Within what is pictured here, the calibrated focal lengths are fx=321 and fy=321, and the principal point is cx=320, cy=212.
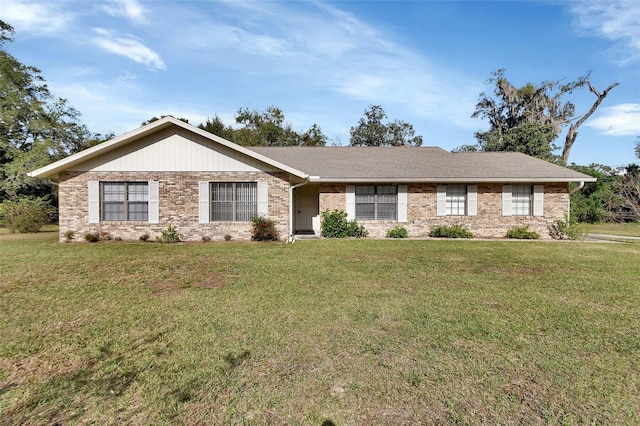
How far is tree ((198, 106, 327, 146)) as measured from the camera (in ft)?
115

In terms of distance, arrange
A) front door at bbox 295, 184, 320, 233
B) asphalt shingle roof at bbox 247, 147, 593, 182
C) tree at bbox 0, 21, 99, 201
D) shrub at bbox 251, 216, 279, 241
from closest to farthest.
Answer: shrub at bbox 251, 216, 279, 241 < asphalt shingle roof at bbox 247, 147, 593, 182 < front door at bbox 295, 184, 320, 233 < tree at bbox 0, 21, 99, 201

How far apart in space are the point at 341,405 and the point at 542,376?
6.68 feet

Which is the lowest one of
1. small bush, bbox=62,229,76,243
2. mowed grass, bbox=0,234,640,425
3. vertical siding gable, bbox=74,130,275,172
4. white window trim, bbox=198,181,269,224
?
mowed grass, bbox=0,234,640,425

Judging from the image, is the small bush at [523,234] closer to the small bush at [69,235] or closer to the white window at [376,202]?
the white window at [376,202]

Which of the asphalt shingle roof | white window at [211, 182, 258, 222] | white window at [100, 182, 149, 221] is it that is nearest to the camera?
white window at [100, 182, 149, 221]

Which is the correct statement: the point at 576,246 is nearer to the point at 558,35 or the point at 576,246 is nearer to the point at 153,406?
the point at 558,35

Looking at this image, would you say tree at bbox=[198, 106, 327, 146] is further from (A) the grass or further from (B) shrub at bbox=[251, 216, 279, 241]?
(A) the grass

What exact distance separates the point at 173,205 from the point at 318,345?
10581 millimetres

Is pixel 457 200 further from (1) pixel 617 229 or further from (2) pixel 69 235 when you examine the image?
(2) pixel 69 235

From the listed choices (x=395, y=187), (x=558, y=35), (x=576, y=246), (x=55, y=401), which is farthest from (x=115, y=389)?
(x=558, y=35)

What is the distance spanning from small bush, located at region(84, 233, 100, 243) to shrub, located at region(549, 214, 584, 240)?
18885 millimetres

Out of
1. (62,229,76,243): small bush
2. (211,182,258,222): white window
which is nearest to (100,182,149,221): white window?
(62,229,76,243): small bush

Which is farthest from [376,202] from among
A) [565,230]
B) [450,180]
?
[565,230]

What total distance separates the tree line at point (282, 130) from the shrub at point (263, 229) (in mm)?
16076
